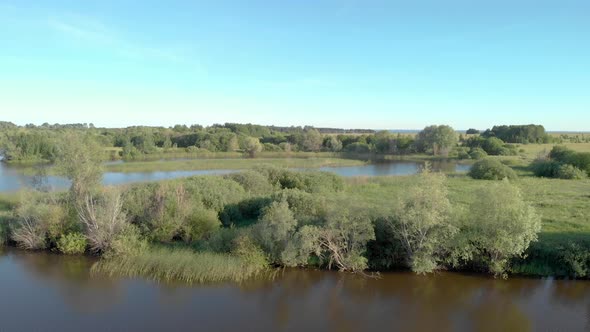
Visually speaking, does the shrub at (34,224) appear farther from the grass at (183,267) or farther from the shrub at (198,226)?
the shrub at (198,226)

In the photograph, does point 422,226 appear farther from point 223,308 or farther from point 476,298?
point 223,308

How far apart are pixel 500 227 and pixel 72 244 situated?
19.2 meters

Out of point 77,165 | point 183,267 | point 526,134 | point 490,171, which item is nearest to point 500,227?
point 183,267

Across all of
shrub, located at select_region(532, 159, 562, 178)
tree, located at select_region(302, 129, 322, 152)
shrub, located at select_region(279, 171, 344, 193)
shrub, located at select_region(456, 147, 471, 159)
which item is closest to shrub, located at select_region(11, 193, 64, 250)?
shrub, located at select_region(279, 171, 344, 193)

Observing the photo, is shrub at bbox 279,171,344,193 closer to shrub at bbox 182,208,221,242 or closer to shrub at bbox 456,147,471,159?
shrub at bbox 182,208,221,242

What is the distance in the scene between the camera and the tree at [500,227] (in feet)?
51.2

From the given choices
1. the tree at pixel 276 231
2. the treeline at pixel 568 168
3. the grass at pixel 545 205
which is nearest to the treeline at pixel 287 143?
the treeline at pixel 568 168

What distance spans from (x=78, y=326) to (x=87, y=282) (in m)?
3.71

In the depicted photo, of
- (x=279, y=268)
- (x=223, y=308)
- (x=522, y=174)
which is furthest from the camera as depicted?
(x=522, y=174)

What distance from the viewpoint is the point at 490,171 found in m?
42.7

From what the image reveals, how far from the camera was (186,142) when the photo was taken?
93.1 m

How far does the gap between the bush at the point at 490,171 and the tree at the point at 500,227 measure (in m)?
27.6

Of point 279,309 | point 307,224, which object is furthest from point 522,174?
point 279,309

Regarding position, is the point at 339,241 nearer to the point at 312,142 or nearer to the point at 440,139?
the point at 440,139
